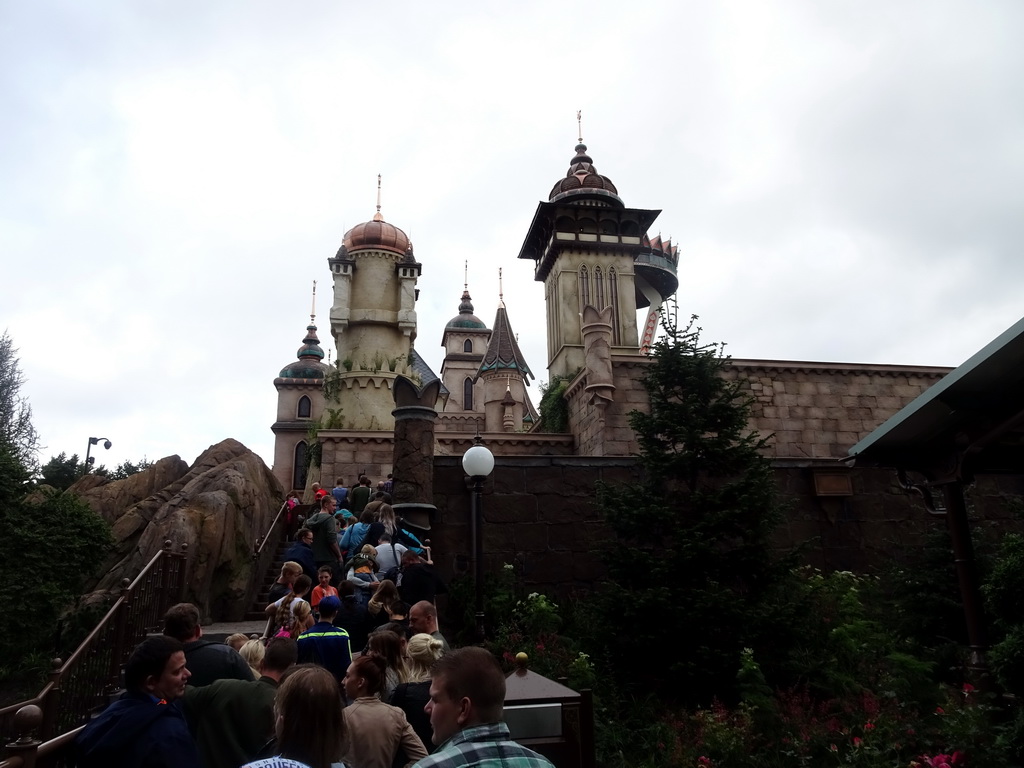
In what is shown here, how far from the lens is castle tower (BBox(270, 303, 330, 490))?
173ft

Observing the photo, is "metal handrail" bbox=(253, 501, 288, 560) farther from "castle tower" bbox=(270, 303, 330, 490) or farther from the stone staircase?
"castle tower" bbox=(270, 303, 330, 490)

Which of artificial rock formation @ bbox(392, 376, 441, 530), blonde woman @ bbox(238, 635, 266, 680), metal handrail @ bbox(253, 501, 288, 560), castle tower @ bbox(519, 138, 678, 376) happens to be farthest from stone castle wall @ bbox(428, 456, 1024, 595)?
castle tower @ bbox(519, 138, 678, 376)

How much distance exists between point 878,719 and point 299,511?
14.8 m

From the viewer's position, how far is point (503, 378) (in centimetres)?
4875

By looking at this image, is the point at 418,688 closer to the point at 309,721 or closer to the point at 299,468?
the point at 309,721

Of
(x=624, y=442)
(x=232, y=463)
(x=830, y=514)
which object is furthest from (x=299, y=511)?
(x=830, y=514)

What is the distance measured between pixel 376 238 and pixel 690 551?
28.1 metres

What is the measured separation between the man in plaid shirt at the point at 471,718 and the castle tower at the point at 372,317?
2921 cm

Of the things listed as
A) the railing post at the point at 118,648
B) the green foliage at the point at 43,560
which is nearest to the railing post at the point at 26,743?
the railing post at the point at 118,648

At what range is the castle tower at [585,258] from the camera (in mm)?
32969

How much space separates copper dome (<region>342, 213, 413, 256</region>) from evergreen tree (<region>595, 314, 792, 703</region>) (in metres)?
25.9

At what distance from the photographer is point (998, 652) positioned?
5473 millimetres

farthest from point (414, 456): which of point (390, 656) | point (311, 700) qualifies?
point (311, 700)

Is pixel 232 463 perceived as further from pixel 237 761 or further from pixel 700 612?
pixel 237 761
